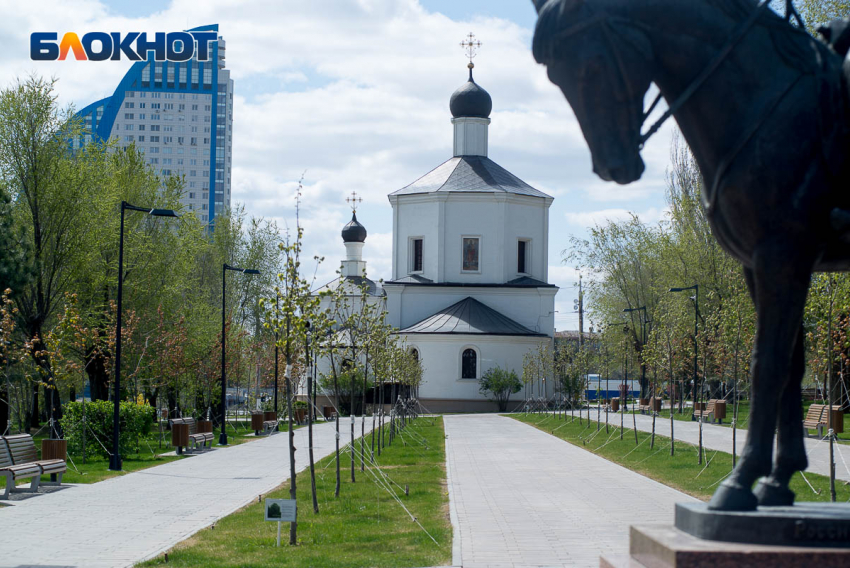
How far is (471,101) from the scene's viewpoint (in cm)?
6322

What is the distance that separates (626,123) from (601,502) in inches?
443

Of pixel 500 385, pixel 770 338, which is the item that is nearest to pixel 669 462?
pixel 770 338

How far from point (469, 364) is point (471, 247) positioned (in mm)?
9014

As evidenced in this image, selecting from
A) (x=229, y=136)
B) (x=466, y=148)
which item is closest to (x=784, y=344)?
(x=466, y=148)

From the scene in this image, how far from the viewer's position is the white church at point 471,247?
60.2 meters

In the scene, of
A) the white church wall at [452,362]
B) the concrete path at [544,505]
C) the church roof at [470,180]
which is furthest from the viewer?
the church roof at [470,180]

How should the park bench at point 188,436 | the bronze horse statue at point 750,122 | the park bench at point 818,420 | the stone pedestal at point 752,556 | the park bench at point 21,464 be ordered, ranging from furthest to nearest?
the park bench at point 818,420 → the park bench at point 188,436 → the park bench at point 21,464 → the bronze horse statue at point 750,122 → the stone pedestal at point 752,556

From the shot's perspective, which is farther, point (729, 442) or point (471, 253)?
point (471, 253)

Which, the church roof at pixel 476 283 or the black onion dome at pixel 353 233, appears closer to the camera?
the church roof at pixel 476 283

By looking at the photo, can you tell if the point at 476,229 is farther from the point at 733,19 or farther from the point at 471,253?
the point at 733,19

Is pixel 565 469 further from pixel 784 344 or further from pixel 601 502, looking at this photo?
pixel 784 344

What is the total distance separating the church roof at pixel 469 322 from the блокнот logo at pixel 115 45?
91.9 feet

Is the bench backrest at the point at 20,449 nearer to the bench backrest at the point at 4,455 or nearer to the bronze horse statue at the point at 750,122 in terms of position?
the bench backrest at the point at 4,455

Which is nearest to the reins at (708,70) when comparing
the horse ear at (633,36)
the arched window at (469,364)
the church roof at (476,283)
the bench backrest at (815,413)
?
the horse ear at (633,36)
